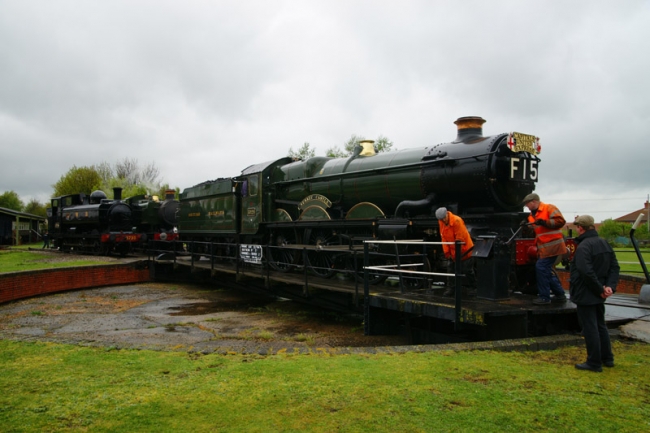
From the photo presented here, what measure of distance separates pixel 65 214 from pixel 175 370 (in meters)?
23.5

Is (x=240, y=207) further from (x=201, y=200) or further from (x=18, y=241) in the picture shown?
(x=18, y=241)

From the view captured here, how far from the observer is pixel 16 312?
10859 mm

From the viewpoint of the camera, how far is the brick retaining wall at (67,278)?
12062 mm

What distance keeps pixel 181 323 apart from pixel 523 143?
24.3 ft

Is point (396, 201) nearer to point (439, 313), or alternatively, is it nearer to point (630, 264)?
point (439, 313)

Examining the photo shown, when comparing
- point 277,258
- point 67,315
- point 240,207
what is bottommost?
point 67,315

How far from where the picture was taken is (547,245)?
657 cm

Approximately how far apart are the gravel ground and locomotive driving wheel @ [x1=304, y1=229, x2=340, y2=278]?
937mm

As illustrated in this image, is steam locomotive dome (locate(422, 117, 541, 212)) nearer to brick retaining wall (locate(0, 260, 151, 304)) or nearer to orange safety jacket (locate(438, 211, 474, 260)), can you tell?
orange safety jacket (locate(438, 211, 474, 260))

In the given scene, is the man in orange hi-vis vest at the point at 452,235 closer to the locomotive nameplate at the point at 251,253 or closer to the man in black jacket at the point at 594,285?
the man in black jacket at the point at 594,285

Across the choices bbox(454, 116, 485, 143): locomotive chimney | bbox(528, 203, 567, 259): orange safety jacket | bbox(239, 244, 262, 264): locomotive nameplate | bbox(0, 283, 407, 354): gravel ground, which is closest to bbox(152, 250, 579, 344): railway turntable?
bbox(0, 283, 407, 354): gravel ground

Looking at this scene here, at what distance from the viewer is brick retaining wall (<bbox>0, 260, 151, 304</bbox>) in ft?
39.6

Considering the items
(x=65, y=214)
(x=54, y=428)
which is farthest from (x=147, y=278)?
(x=54, y=428)

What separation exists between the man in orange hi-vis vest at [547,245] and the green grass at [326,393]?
1.18 m
